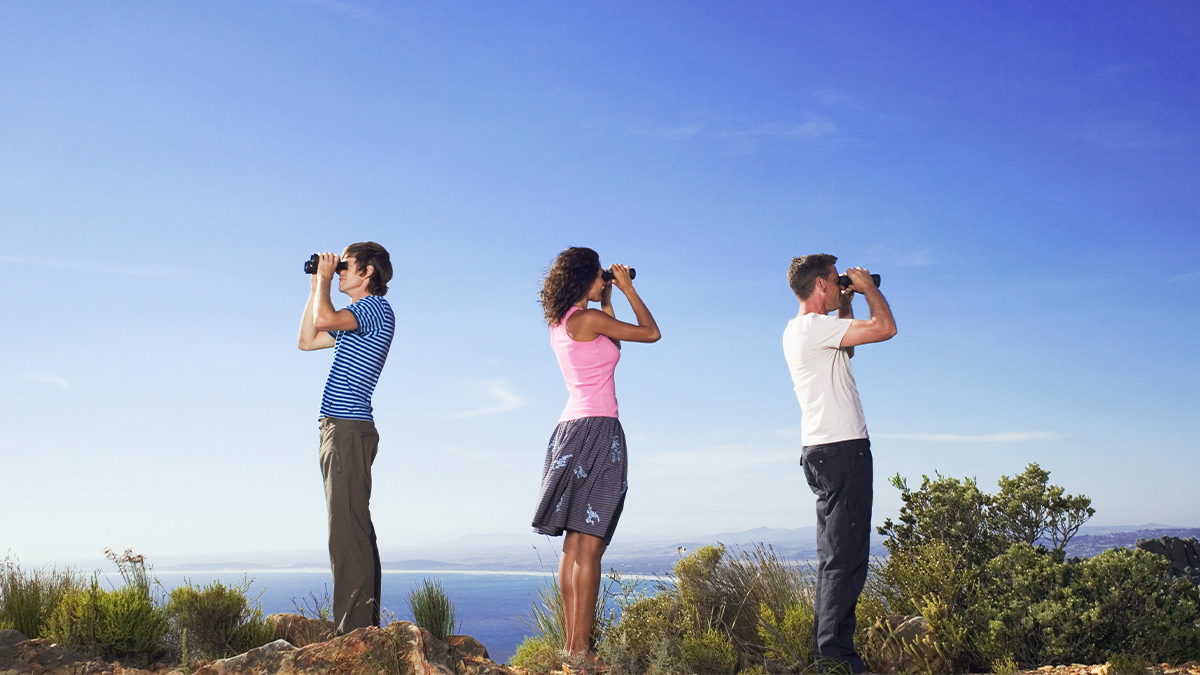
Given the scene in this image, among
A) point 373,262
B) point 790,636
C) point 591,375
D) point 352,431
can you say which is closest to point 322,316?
point 373,262

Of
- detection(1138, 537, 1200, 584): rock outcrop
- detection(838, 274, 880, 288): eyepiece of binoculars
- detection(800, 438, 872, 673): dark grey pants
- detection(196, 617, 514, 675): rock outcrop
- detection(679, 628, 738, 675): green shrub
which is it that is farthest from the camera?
detection(1138, 537, 1200, 584): rock outcrop

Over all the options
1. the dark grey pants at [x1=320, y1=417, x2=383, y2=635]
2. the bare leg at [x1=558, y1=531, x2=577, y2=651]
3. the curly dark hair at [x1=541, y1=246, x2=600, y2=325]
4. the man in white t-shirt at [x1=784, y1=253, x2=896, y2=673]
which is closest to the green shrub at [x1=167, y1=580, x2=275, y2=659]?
the dark grey pants at [x1=320, y1=417, x2=383, y2=635]

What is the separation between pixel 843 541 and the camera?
5.11m

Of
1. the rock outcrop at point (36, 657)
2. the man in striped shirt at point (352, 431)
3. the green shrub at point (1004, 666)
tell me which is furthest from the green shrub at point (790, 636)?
the rock outcrop at point (36, 657)

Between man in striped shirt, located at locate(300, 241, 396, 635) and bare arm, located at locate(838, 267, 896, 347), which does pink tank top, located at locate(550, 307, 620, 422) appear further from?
bare arm, located at locate(838, 267, 896, 347)

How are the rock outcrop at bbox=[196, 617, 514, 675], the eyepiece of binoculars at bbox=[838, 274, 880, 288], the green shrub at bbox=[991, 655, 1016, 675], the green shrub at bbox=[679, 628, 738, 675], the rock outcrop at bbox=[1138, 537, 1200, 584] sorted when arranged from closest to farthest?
the rock outcrop at bbox=[196, 617, 514, 675] → the green shrub at bbox=[991, 655, 1016, 675] → the eyepiece of binoculars at bbox=[838, 274, 880, 288] → the green shrub at bbox=[679, 628, 738, 675] → the rock outcrop at bbox=[1138, 537, 1200, 584]

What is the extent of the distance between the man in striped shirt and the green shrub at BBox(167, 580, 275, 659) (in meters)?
1.21

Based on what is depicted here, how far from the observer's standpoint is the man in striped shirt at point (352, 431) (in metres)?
5.39

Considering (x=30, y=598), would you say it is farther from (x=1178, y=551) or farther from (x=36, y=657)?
(x=1178, y=551)

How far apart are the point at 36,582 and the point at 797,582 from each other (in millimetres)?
5830

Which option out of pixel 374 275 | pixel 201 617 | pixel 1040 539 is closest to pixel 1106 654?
pixel 1040 539

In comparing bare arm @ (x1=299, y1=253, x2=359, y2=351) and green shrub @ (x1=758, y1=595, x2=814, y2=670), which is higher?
bare arm @ (x1=299, y1=253, x2=359, y2=351)

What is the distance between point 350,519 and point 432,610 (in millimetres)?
1432

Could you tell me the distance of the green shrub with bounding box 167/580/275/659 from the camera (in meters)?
6.17
